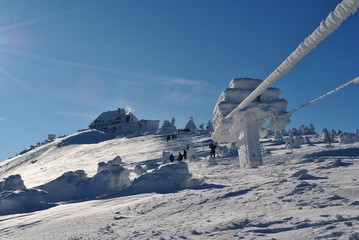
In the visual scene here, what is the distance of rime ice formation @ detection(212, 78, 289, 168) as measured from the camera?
47.2 ft

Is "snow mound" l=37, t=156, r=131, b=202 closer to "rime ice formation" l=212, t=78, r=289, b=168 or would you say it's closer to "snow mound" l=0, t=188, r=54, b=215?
"snow mound" l=0, t=188, r=54, b=215

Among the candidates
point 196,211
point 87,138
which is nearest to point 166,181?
point 196,211

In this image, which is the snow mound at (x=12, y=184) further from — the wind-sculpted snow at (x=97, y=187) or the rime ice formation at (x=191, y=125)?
the rime ice formation at (x=191, y=125)

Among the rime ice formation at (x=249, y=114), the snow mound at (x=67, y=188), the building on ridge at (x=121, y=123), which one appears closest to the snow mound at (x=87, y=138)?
the building on ridge at (x=121, y=123)

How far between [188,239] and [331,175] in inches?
207

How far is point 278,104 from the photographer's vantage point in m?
14.8

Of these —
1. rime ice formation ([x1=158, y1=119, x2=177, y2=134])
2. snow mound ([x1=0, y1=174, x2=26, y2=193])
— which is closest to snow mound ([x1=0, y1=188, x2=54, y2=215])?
snow mound ([x1=0, y1=174, x2=26, y2=193])

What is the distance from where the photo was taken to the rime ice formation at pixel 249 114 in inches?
566

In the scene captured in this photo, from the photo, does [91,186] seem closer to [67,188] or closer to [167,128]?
[67,188]

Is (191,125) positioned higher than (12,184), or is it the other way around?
(191,125)

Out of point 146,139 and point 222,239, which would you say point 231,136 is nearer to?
point 222,239

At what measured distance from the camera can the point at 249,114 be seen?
47.9ft

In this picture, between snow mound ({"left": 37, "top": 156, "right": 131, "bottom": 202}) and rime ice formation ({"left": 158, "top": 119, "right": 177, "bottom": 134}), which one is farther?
rime ice formation ({"left": 158, "top": 119, "right": 177, "bottom": 134})

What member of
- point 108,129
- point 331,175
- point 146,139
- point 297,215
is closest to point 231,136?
point 331,175
